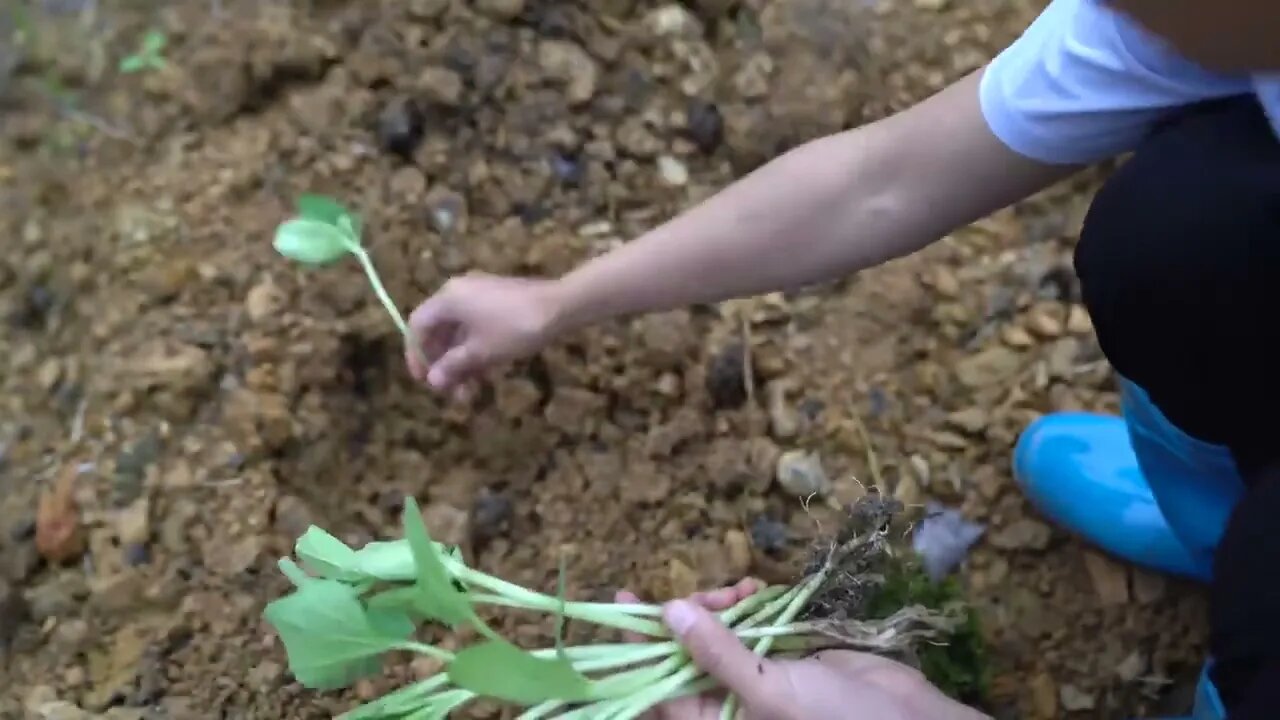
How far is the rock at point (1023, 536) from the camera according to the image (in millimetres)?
954

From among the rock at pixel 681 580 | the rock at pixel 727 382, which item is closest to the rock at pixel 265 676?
the rock at pixel 681 580

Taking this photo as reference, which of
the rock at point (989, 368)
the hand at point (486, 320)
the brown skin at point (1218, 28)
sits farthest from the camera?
the rock at point (989, 368)

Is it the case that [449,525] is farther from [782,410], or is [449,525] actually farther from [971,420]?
[971,420]

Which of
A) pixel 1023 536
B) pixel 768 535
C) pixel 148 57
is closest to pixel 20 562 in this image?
pixel 148 57

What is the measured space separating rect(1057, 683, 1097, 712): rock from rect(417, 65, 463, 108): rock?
0.74 meters

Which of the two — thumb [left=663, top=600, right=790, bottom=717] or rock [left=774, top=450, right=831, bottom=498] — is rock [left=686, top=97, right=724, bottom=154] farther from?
thumb [left=663, top=600, right=790, bottom=717]

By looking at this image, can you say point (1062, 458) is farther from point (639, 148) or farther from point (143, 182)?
point (143, 182)

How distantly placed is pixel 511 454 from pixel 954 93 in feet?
1.56

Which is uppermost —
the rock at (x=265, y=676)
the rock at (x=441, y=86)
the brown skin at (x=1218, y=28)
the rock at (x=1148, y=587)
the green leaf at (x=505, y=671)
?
the brown skin at (x=1218, y=28)

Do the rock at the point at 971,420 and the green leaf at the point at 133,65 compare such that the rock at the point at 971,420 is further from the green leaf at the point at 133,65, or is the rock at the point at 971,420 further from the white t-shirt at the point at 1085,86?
the green leaf at the point at 133,65

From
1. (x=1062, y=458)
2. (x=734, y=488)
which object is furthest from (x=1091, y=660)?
(x=734, y=488)

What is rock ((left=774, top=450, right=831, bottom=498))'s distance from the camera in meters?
0.96

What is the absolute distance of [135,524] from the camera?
915 millimetres

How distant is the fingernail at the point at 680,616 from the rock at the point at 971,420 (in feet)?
1.27
